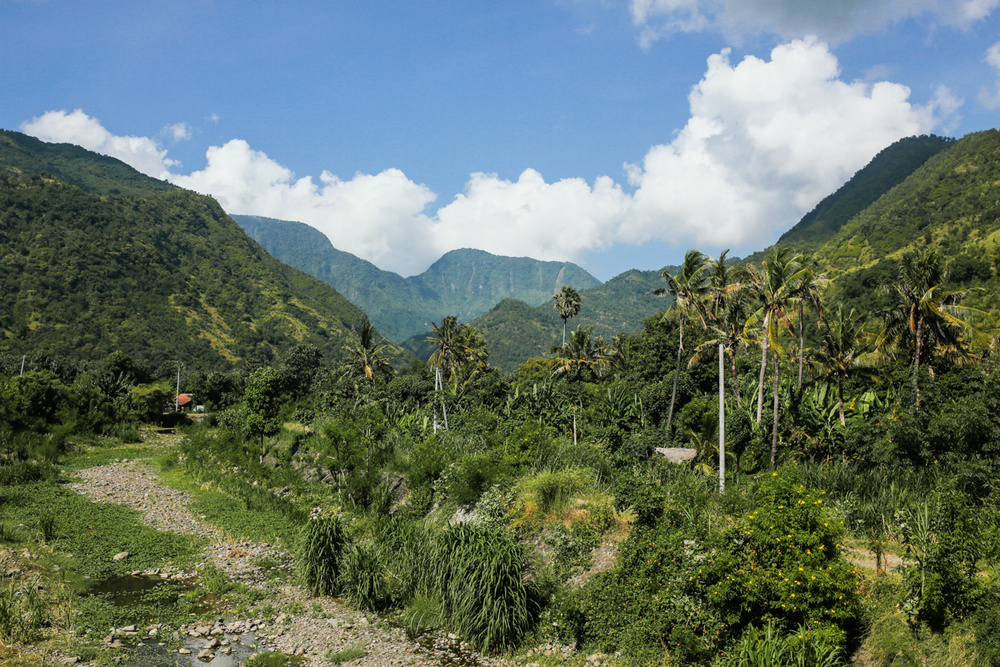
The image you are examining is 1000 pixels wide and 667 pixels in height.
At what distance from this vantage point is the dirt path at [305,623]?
1238 cm

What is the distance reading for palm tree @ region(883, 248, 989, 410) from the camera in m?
23.8

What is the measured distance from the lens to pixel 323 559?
15.9 metres

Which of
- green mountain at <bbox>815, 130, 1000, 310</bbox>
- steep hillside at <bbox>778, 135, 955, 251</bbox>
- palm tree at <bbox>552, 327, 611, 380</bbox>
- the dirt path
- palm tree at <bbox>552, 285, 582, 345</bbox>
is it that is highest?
steep hillside at <bbox>778, 135, 955, 251</bbox>

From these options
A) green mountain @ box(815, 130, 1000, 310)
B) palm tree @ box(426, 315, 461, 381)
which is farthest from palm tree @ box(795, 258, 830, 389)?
green mountain @ box(815, 130, 1000, 310)

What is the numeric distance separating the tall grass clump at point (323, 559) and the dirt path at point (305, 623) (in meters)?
0.39

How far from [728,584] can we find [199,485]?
2946 centimetres

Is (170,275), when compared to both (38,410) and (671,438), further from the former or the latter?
(671,438)

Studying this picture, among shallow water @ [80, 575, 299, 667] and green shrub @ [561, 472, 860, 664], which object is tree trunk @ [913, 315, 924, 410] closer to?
green shrub @ [561, 472, 860, 664]

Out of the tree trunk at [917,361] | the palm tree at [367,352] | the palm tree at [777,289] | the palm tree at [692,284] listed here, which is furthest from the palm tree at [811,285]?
the palm tree at [367,352]

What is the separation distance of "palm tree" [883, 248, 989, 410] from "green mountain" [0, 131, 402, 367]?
99272 mm

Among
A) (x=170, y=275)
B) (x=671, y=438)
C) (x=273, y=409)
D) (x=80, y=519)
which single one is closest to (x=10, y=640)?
(x=80, y=519)

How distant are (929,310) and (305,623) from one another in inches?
1085

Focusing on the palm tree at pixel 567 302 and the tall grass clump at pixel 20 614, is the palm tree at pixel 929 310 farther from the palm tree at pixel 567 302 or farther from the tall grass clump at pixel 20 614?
the tall grass clump at pixel 20 614

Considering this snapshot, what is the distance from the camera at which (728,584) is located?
982 cm
